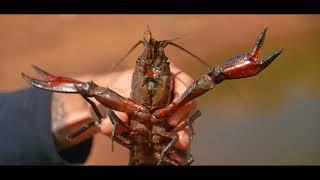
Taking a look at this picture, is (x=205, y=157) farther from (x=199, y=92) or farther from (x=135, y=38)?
(x=199, y=92)

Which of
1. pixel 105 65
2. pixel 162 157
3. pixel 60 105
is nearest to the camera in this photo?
pixel 162 157

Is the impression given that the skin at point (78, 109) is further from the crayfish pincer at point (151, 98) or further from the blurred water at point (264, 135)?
the blurred water at point (264, 135)

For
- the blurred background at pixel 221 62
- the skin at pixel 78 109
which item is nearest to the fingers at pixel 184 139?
the skin at pixel 78 109

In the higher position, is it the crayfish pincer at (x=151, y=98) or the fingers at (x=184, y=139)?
the crayfish pincer at (x=151, y=98)

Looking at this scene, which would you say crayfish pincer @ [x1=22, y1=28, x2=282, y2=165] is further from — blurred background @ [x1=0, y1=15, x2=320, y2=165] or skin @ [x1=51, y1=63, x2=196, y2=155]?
blurred background @ [x1=0, y1=15, x2=320, y2=165]

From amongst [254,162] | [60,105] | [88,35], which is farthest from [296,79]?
[60,105]

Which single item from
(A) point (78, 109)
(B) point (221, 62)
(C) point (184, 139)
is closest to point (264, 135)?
(B) point (221, 62)
